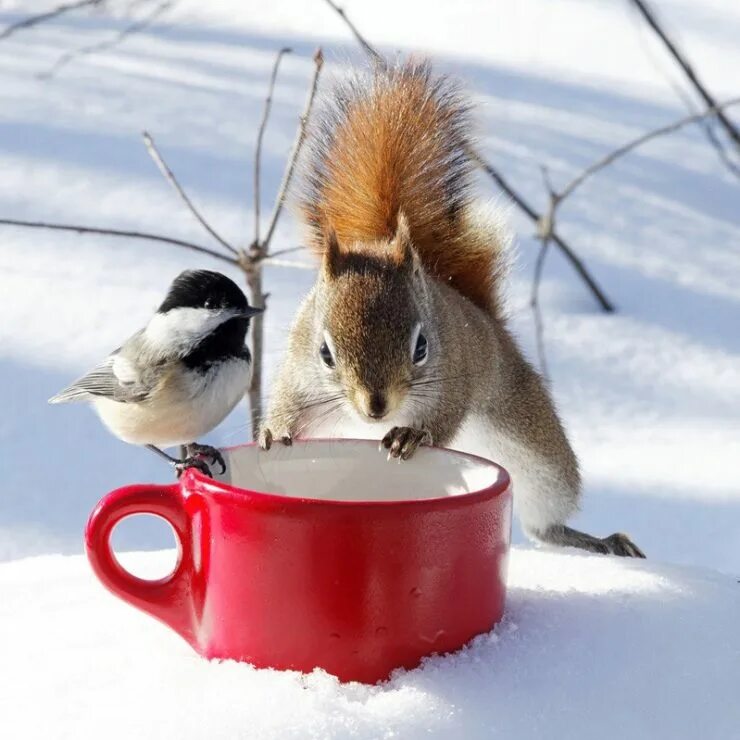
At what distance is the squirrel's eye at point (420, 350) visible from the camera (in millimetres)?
1077

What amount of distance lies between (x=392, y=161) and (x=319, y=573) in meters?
0.66

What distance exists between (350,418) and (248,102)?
1551 mm

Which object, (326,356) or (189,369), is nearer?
(189,369)

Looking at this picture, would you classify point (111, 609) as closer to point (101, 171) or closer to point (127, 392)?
point (127, 392)

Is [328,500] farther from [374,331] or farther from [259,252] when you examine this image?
[259,252]

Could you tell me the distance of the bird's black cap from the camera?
86cm

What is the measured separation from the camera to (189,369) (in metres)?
0.88

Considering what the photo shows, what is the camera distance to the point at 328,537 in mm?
698

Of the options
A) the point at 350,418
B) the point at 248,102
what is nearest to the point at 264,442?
the point at 350,418

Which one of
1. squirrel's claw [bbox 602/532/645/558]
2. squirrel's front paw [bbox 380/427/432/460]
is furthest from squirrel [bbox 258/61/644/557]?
squirrel's front paw [bbox 380/427/432/460]

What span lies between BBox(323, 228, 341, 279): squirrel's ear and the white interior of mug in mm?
226

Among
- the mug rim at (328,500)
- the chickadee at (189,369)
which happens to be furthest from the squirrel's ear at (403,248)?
the mug rim at (328,500)

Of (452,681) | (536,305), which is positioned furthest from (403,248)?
(452,681)

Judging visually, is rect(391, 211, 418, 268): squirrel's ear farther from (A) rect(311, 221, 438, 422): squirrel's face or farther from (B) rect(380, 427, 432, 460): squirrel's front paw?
(B) rect(380, 427, 432, 460): squirrel's front paw
